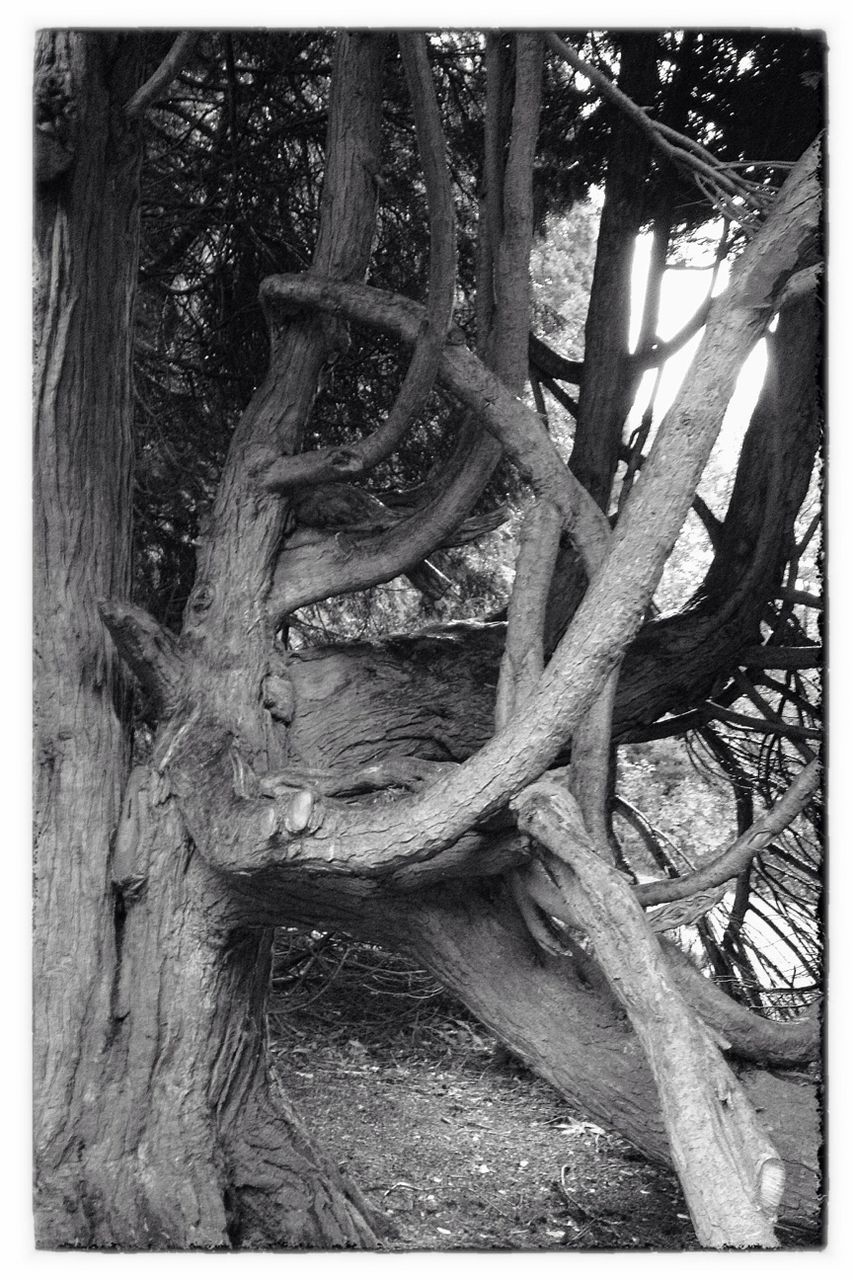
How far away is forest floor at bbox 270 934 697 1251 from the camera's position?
1.85m

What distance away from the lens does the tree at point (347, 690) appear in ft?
4.49

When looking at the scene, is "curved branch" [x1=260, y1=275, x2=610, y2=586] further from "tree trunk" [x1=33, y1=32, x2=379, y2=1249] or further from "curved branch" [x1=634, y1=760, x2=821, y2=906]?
"curved branch" [x1=634, y1=760, x2=821, y2=906]

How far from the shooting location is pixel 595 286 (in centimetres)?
224

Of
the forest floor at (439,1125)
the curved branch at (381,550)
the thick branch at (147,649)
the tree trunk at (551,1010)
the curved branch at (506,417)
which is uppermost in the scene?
the curved branch at (506,417)

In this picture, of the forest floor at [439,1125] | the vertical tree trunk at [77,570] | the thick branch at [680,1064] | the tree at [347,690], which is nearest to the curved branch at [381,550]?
the tree at [347,690]

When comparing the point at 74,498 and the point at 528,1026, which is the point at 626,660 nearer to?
the point at 528,1026

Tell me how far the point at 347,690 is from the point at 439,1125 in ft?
3.34

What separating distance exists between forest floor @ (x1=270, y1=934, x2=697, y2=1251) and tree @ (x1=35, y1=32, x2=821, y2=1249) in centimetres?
27

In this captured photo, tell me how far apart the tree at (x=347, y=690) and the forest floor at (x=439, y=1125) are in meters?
0.27

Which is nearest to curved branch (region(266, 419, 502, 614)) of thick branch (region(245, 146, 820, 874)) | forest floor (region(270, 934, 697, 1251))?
thick branch (region(245, 146, 820, 874))

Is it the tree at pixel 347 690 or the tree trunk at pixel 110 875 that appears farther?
the tree trunk at pixel 110 875

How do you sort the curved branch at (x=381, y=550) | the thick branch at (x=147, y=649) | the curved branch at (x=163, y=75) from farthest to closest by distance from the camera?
the curved branch at (x=381, y=550), the thick branch at (x=147, y=649), the curved branch at (x=163, y=75)

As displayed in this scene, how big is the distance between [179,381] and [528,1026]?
4.64ft

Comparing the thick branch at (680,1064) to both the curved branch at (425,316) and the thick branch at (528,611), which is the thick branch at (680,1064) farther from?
the curved branch at (425,316)
